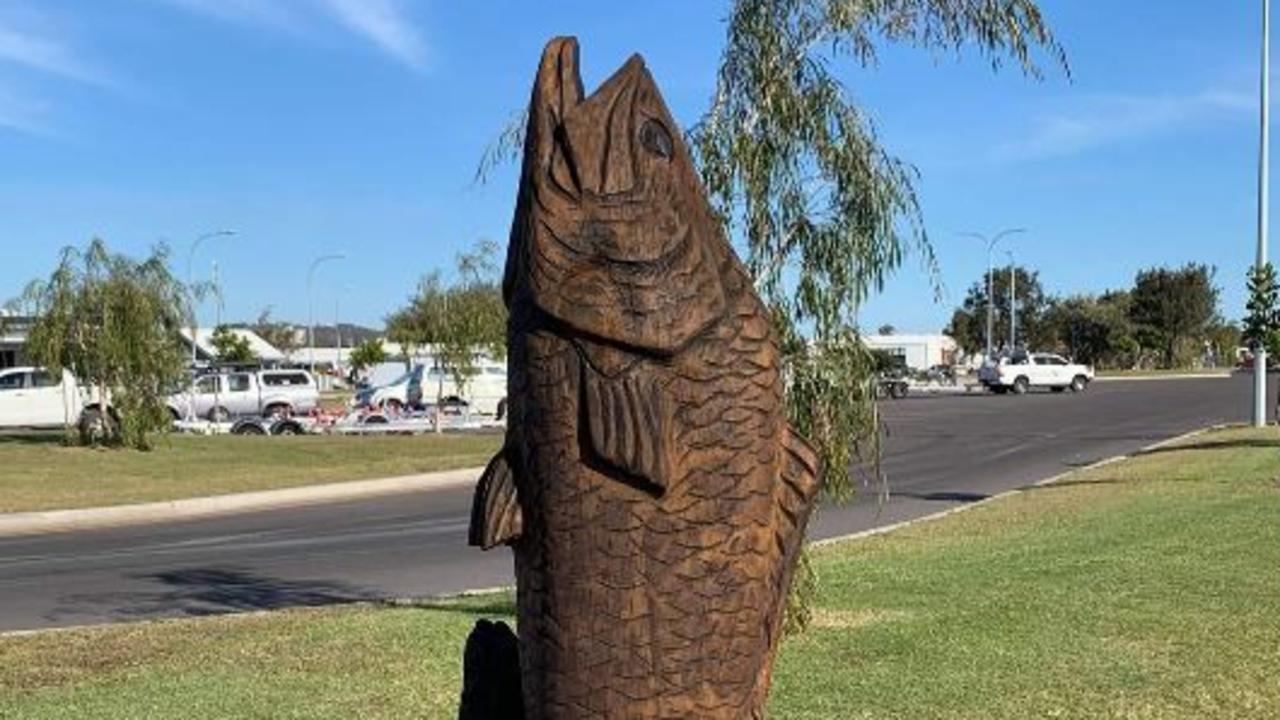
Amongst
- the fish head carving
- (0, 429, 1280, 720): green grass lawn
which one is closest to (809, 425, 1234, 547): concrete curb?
(0, 429, 1280, 720): green grass lawn

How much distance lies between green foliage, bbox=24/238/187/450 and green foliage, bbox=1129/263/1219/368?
78.6 m

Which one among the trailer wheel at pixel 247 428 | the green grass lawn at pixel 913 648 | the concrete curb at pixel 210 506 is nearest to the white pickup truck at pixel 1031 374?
the trailer wheel at pixel 247 428

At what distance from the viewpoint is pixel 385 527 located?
16703 mm

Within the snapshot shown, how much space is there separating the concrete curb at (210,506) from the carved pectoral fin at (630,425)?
15652 mm

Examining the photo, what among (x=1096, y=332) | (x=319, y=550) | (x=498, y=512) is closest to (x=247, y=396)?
(x=319, y=550)

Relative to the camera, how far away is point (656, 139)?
3059mm

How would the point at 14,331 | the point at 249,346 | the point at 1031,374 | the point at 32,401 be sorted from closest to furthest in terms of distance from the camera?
the point at 14,331 < the point at 32,401 < the point at 1031,374 < the point at 249,346

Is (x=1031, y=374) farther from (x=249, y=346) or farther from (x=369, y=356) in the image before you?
(x=249, y=346)

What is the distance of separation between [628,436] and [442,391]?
119ft

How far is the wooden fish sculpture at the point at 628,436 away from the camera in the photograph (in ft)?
9.73

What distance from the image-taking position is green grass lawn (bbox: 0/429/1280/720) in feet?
22.2

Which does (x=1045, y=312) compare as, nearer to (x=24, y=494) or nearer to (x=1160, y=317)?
(x=1160, y=317)

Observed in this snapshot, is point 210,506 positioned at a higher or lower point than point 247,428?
lower

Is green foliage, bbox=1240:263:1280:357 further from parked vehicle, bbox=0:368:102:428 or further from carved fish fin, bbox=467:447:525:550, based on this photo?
parked vehicle, bbox=0:368:102:428
